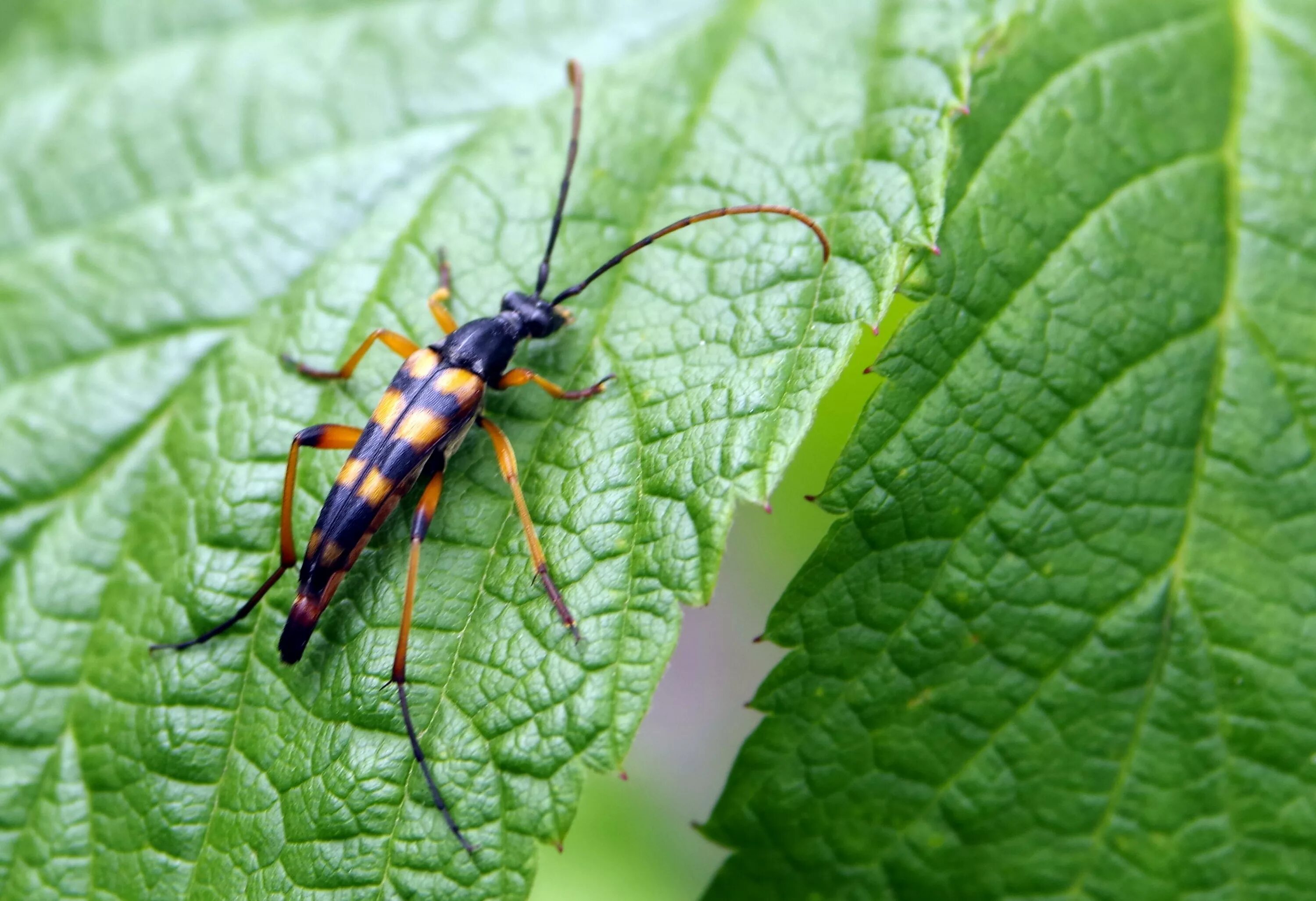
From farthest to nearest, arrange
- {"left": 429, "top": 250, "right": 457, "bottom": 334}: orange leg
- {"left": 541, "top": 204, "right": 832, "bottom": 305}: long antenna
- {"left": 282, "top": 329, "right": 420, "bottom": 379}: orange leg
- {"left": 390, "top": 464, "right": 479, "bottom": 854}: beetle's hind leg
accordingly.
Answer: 1. {"left": 429, "top": 250, "right": 457, "bottom": 334}: orange leg
2. {"left": 282, "top": 329, "right": 420, "bottom": 379}: orange leg
3. {"left": 541, "top": 204, "right": 832, "bottom": 305}: long antenna
4. {"left": 390, "top": 464, "right": 479, "bottom": 854}: beetle's hind leg

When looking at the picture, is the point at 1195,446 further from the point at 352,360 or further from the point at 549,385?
the point at 352,360

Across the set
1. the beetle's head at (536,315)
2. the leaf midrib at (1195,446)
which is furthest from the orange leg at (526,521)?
the leaf midrib at (1195,446)

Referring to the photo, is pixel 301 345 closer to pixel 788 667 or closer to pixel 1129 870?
pixel 788 667

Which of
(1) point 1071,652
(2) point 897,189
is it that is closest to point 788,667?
(1) point 1071,652

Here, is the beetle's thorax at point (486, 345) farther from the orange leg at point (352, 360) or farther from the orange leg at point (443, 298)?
the orange leg at point (352, 360)

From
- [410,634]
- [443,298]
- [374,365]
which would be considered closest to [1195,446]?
[410,634]

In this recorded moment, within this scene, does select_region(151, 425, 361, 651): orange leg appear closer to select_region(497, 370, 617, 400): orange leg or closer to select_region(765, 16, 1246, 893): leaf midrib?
select_region(497, 370, 617, 400): orange leg

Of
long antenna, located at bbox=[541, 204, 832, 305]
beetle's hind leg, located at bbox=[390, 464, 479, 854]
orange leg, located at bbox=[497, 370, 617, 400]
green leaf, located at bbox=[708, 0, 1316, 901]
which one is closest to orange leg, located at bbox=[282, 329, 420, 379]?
A: orange leg, located at bbox=[497, 370, 617, 400]
